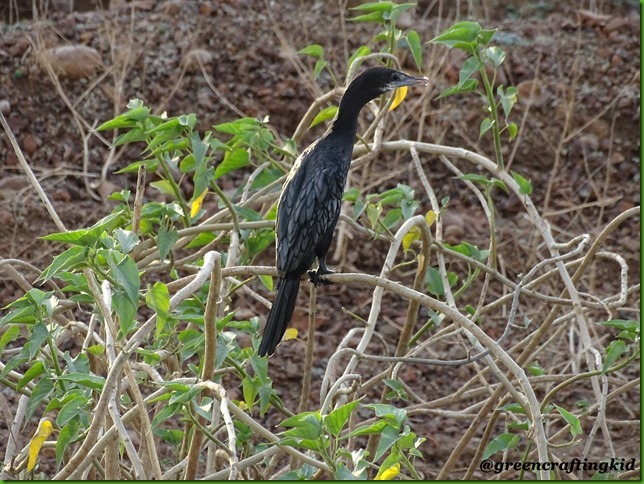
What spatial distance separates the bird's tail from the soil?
5.29ft

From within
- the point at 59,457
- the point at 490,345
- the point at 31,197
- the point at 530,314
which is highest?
the point at 490,345

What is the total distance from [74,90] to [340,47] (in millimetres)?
1767

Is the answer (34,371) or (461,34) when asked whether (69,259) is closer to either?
(34,371)

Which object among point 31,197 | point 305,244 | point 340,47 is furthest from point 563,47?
point 305,244

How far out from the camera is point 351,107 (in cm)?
382

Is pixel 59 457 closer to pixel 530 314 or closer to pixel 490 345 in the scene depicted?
pixel 490 345

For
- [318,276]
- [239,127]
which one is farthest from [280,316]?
[239,127]

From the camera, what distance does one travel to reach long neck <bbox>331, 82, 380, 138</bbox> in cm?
380

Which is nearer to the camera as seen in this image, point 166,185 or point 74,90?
point 166,185

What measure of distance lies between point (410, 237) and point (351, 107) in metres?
0.57

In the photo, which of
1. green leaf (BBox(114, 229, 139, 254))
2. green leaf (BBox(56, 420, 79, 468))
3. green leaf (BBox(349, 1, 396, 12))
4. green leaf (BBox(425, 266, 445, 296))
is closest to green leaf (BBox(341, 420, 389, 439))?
green leaf (BBox(114, 229, 139, 254))

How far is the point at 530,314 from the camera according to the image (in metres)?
5.28

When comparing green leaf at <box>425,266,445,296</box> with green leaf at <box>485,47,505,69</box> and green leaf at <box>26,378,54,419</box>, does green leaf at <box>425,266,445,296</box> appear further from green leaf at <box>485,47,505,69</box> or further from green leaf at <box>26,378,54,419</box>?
green leaf at <box>26,378,54,419</box>

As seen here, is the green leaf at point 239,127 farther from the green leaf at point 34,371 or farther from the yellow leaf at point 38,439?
the yellow leaf at point 38,439
